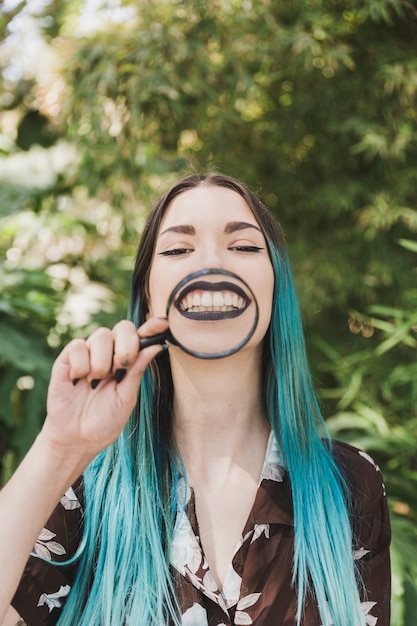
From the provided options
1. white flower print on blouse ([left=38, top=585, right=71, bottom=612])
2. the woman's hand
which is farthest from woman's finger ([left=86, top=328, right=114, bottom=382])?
white flower print on blouse ([left=38, top=585, right=71, bottom=612])

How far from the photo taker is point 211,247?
102cm

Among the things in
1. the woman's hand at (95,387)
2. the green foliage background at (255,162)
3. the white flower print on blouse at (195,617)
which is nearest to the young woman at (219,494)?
the white flower print on blouse at (195,617)

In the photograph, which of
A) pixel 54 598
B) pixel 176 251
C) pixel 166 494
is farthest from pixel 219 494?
pixel 176 251

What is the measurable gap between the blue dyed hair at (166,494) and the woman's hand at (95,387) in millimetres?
265

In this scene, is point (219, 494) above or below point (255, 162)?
below

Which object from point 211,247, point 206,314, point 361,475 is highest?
point 211,247

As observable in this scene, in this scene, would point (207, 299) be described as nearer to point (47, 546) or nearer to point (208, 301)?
point (208, 301)

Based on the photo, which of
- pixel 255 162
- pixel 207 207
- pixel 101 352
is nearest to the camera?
pixel 101 352

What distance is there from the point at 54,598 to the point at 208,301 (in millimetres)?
500

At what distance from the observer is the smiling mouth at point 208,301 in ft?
3.19

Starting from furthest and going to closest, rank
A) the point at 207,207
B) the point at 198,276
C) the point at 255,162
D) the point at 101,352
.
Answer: the point at 255,162, the point at 207,207, the point at 198,276, the point at 101,352

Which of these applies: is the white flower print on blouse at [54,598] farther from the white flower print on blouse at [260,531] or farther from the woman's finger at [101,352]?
the woman's finger at [101,352]

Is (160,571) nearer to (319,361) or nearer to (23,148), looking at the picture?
(319,361)

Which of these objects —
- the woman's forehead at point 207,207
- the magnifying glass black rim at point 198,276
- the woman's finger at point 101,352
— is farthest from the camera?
the woman's forehead at point 207,207
